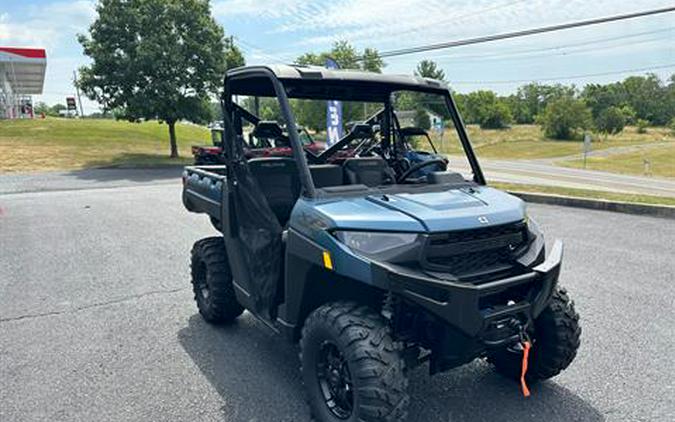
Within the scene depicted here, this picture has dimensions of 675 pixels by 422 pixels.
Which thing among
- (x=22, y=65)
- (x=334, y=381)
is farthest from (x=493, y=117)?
(x=334, y=381)

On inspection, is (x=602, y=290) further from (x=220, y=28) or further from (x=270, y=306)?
(x=220, y=28)

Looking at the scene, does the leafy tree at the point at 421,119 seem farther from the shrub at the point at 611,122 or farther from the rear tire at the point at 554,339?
the shrub at the point at 611,122

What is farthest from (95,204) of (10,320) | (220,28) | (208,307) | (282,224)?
(220,28)

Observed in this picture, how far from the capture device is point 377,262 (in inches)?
92.3

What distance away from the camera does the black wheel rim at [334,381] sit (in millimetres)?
2605

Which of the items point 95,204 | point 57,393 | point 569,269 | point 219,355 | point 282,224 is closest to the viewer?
point 57,393

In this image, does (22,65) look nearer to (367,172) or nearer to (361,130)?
(361,130)

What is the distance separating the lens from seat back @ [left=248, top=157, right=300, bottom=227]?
3.51m

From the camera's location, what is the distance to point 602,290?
Answer: 4.99 m

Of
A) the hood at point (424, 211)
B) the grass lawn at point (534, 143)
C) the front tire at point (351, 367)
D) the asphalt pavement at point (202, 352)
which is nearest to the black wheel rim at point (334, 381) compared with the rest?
the front tire at point (351, 367)

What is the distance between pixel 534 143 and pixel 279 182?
59938 mm

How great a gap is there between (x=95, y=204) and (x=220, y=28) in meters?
14.4

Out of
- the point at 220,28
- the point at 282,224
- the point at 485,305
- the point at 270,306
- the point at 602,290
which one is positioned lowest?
the point at 602,290

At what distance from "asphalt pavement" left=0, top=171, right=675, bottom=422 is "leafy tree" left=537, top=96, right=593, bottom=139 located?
2444 inches
